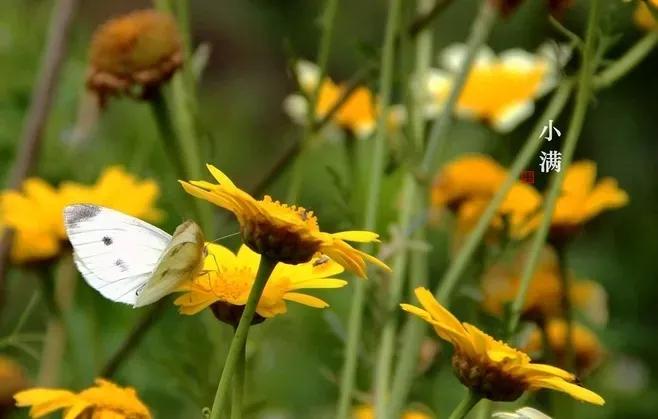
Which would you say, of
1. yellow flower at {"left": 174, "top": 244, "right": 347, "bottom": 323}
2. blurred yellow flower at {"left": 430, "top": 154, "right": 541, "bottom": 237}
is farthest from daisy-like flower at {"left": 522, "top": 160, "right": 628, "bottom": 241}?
yellow flower at {"left": 174, "top": 244, "right": 347, "bottom": 323}

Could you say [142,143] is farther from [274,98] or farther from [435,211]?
[274,98]

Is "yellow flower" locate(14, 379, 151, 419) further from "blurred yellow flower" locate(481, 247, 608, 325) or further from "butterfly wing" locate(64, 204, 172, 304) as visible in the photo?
"blurred yellow flower" locate(481, 247, 608, 325)

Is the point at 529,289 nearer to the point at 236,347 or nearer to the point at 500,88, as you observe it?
the point at 500,88

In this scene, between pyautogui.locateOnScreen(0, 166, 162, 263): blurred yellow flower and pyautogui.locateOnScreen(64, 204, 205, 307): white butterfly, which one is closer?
pyautogui.locateOnScreen(64, 204, 205, 307): white butterfly

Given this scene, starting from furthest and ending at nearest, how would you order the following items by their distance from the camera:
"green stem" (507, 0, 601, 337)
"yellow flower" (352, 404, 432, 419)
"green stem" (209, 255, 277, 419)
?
"yellow flower" (352, 404, 432, 419) → "green stem" (507, 0, 601, 337) → "green stem" (209, 255, 277, 419)

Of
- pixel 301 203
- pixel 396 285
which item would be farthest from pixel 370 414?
pixel 301 203

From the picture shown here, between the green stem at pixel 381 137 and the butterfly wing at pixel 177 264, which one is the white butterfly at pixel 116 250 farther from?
the green stem at pixel 381 137

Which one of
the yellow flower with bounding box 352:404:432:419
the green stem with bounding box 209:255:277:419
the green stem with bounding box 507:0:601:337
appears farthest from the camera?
the yellow flower with bounding box 352:404:432:419
